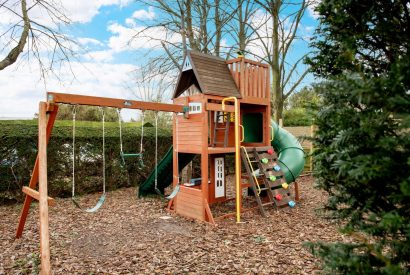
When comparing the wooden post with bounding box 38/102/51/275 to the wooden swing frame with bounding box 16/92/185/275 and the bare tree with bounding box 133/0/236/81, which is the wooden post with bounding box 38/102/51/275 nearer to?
the wooden swing frame with bounding box 16/92/185/275

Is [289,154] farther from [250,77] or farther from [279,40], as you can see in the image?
[279,40]

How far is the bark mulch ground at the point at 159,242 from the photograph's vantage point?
3.71 m

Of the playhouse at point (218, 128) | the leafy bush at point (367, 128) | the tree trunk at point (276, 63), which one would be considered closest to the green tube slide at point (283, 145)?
the playhouse at point (218, 128)

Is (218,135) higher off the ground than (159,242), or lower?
higher

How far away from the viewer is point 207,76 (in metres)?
6.05

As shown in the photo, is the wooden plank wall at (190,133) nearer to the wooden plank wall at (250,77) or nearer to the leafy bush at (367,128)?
the wooden plank wall at (250,77)

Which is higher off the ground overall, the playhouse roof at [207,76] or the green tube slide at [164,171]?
the playhouse roof at [207,76]

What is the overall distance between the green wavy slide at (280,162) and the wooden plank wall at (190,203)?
3.26 ft

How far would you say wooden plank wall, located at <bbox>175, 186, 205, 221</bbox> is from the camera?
5738 mm

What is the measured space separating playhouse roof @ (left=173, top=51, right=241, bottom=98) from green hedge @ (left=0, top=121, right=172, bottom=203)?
2551mm

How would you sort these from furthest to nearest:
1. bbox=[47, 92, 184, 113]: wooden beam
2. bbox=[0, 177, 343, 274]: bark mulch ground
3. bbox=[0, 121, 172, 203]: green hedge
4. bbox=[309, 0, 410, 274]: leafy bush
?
bbox=[0, 121, 172, 203]: green hedge < bbox=[47, 92, 184, 113]: wooden beam < bbox=[0, 177, 343, 274]: bark mulch ground < bbox=[309, 0, 410, 274]: leafy bush

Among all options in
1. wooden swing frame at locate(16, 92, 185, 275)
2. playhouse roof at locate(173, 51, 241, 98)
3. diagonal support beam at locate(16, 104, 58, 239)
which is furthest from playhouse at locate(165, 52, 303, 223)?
diagonal support beam at locate(16, 104, 58, 239)

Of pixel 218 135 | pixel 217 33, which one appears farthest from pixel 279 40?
pixel 218 135

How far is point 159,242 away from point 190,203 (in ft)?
4.84
